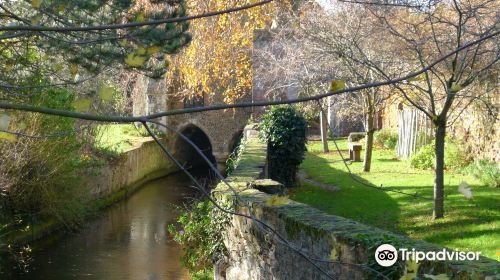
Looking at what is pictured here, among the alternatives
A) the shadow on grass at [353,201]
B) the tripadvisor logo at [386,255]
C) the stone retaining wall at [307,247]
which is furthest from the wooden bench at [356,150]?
the tripadvisor logo at [386,255]

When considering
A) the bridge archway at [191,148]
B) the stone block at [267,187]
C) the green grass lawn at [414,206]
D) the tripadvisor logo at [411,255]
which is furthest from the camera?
the bridge archway at [191,148]

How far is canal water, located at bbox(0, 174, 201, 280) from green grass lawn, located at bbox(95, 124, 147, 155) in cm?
270

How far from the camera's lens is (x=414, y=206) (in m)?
12.5

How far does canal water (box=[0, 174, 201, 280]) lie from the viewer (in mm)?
12492

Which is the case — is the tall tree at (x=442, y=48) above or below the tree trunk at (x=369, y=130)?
above

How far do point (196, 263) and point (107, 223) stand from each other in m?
7.62

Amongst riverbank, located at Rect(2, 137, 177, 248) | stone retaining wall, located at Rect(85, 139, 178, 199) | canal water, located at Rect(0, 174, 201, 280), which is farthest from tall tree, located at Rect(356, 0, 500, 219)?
stone retaining wall, located at Rect(85, 139, 178, 199)

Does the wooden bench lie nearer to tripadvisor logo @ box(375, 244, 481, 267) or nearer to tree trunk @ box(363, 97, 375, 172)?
tree trunk @ box(363, 97, 375, 172)

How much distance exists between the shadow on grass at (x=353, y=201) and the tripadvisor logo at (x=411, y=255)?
620cm

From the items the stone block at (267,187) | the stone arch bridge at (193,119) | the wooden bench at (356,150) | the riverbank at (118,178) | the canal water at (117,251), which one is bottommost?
the canal water at (117,251)

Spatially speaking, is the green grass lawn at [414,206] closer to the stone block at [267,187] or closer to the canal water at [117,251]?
the stone block at [267,187]

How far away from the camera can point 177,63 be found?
16906 mm

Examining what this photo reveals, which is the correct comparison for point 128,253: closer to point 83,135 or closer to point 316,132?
point 83,135

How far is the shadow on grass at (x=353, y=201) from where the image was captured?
11.8 metres
